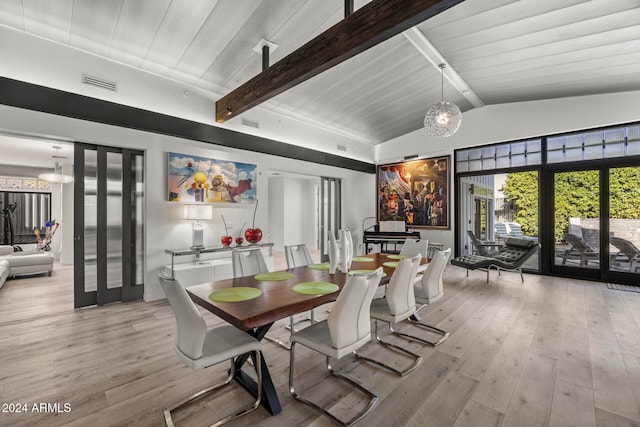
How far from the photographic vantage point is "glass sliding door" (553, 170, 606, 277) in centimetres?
545

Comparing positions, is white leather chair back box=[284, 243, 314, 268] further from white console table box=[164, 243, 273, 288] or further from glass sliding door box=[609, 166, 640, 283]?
glass sliding door box=[609, 166, 640, 283]

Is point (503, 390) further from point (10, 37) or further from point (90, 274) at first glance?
point (10, 37)

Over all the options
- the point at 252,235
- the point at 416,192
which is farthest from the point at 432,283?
the point at 416,192

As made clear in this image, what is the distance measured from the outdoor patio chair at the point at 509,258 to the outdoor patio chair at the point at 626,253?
1.41 m

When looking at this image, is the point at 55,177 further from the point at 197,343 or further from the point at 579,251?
the point at 579,251

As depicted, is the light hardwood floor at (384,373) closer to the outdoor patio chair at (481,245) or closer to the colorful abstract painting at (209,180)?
the colorful abstract painting at (209,180)

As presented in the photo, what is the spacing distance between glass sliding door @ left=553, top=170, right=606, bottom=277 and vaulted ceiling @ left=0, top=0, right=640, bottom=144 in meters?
1.66

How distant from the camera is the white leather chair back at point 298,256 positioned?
3668 millimetres

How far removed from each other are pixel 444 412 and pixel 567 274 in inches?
221

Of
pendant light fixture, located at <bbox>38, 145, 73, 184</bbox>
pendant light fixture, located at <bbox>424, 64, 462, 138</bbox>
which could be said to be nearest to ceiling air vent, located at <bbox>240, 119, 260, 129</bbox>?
pendant light fixture, located at <bbox>424, 64, 462, 138</bbox>

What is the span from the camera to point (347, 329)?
6.14 ft

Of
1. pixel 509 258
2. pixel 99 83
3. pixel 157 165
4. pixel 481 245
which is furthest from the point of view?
pixel 481 245

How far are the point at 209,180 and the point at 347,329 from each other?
3753mm

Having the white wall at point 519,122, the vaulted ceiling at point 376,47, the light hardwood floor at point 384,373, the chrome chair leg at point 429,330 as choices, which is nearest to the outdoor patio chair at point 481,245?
the white wall at point 519,122
